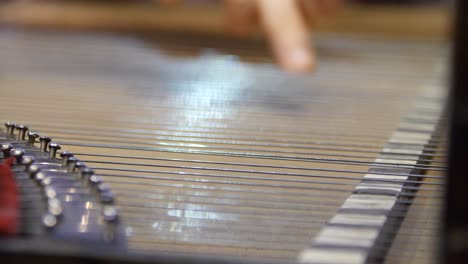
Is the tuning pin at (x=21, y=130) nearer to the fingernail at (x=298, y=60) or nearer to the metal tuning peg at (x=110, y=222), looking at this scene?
the metal tuning peg at (x=110, y=222)

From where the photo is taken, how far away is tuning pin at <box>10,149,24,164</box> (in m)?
→ 1.05

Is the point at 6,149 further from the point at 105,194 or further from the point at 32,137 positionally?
the point at 105,194

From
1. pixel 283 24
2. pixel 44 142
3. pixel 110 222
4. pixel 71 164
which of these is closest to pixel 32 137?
pixel 44 142

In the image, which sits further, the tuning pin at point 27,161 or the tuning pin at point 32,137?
the tuning pin at point 32,137

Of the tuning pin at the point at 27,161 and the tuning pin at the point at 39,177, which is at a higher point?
the tuning pin at the point at 27,161

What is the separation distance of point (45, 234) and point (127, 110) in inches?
28.7

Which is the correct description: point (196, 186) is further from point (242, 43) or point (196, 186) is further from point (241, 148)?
point (242, 43)

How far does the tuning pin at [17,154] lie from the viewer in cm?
105

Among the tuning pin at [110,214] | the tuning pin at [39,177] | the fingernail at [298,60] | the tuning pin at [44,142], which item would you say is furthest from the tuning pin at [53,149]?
the fingernail at [298,60]

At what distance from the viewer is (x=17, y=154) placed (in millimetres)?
1055

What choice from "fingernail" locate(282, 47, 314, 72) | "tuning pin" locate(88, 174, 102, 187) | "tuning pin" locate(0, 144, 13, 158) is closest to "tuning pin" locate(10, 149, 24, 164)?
"tuning pin" locate(0, 144, 13, 158)

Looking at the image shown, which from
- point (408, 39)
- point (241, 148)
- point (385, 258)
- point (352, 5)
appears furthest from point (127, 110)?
point (352, 5)

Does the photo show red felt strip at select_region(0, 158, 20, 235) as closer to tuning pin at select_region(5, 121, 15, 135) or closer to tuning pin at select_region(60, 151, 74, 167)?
tuning pin at select_region(60, 151, 74, 167)

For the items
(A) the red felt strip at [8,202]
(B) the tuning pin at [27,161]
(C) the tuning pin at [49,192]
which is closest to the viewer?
(A) the red felt strip at [8,202]
